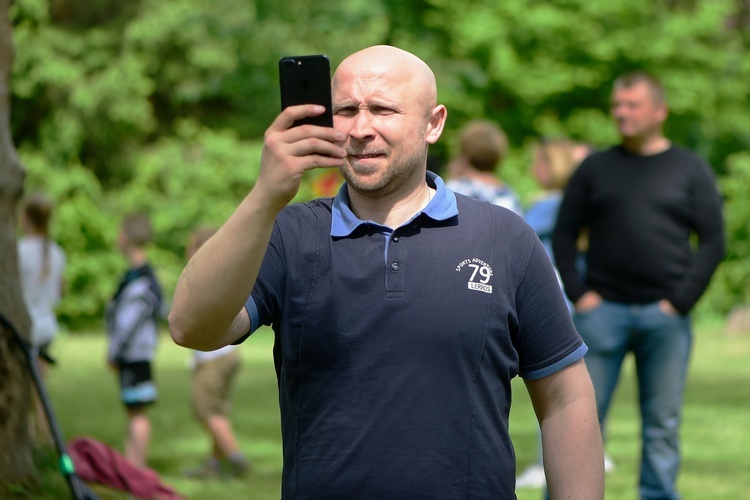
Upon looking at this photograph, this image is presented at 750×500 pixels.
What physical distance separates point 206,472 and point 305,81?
20.8 ft

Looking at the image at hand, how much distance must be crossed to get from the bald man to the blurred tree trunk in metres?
3.17

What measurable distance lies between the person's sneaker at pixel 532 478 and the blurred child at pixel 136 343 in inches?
98.0

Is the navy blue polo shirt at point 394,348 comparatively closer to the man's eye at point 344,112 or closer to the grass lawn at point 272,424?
the man's eye at point 344,112

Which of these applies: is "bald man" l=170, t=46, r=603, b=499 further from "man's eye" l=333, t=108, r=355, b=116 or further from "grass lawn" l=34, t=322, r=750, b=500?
"grass lawn" l=34, t=322, r=750, b=500

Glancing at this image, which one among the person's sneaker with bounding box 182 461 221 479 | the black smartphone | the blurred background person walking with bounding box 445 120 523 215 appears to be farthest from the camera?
the person's sneaker with bounding box 182 461 221 479

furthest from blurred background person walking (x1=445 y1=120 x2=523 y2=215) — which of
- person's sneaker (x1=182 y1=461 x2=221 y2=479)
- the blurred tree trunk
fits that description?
the blurred tree trunk

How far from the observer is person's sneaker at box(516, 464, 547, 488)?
26.5ft

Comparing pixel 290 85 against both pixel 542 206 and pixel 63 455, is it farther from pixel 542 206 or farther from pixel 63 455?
pixel 542 206

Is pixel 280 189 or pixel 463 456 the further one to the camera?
pixel 463 456

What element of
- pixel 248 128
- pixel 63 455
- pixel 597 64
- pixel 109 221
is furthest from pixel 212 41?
pixel 63 455

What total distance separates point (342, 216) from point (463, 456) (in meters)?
0.65

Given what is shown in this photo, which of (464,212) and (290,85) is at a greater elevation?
(290,85)

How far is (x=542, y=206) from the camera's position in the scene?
8.12 meters

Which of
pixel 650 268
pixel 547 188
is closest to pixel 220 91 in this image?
pixel 547 188
